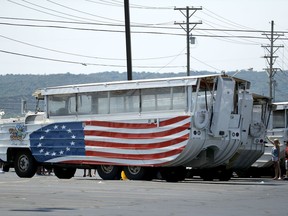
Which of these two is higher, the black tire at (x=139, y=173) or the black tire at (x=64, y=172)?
the black tire at (x=139, y=173)

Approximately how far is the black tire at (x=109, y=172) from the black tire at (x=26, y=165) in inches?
122

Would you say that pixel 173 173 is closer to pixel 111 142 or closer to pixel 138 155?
pixel 138 155

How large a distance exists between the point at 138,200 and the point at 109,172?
1157 centimetres

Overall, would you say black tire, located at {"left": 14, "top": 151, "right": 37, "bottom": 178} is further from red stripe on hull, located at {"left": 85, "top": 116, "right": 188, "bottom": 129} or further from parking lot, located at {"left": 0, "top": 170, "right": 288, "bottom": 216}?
parking lot, located at {"left": 0, "top": 170, "right": 288, "bottom": 216}

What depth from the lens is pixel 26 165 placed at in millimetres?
34188

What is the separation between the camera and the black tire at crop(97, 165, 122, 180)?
31781 mm

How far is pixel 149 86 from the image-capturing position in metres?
30.3

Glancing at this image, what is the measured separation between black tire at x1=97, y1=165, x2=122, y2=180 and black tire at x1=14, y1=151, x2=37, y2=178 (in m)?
3.11

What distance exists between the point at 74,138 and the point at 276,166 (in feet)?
26.6

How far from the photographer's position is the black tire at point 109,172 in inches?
1251

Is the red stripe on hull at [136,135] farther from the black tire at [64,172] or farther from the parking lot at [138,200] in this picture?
the parking lot at [138,200]

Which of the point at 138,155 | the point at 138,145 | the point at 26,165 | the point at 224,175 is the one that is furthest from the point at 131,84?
the point at 26,165

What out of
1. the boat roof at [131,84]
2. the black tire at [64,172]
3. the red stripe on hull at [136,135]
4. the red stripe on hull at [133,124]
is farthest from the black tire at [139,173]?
the black tire at [64,172]

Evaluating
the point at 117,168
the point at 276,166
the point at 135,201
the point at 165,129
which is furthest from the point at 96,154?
the point at 135,201
